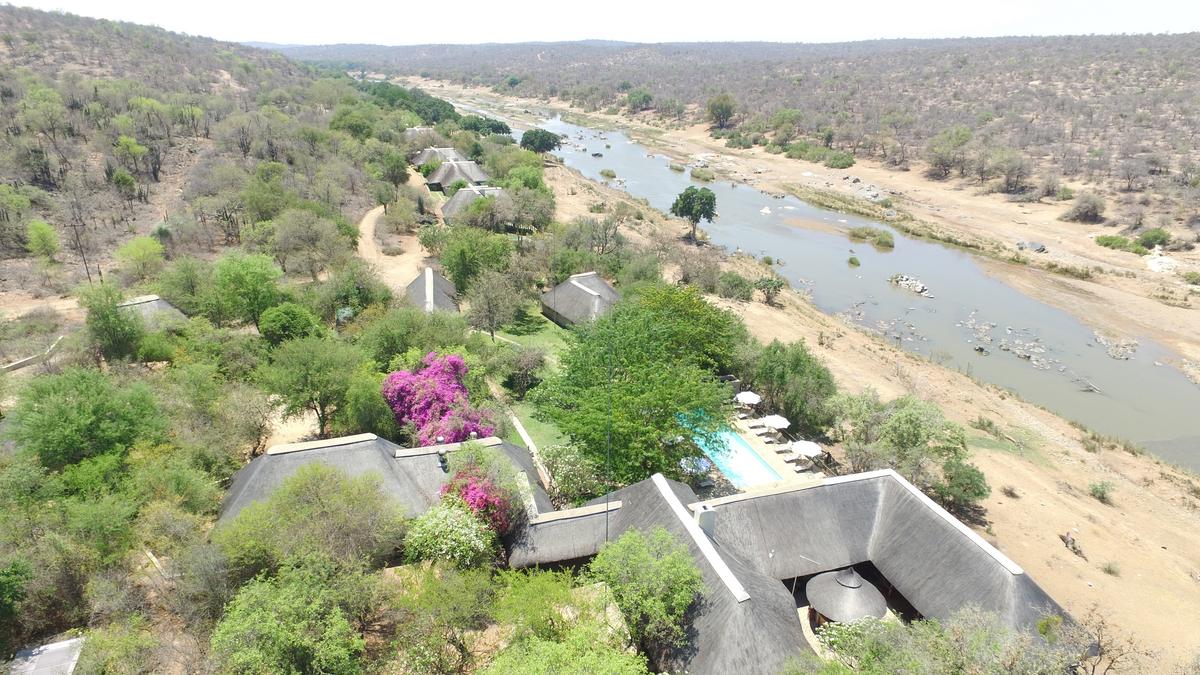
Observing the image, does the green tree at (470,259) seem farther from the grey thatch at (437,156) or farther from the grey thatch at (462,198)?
the grey thatch at (437,156)

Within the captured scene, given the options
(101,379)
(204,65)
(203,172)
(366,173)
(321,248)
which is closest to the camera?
(101,379)

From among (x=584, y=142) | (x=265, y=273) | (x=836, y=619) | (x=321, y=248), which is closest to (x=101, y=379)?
(x=265, y=273)

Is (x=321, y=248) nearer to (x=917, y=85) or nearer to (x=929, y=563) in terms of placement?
(x=929, y=563)

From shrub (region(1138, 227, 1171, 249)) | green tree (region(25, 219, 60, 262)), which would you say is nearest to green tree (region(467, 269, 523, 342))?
green tree (region(25, 219, 60, 262))

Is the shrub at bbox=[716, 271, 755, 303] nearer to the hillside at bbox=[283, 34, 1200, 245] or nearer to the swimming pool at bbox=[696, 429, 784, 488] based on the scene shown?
the swimming pool at bbox=[696, 429, 784, 488]

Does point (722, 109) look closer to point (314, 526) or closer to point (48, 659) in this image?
point (314, 526)

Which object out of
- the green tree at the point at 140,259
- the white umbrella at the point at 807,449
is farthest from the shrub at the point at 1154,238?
the green tree at the point at 140,259
